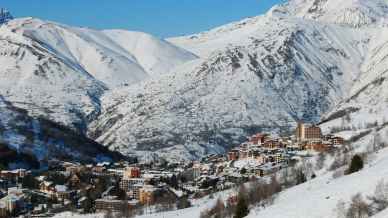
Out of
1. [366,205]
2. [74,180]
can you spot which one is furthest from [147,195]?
[366,205]

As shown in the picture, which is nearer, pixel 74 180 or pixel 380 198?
pixel 380 198

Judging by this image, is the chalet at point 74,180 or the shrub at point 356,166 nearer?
the shrub at point 356,166

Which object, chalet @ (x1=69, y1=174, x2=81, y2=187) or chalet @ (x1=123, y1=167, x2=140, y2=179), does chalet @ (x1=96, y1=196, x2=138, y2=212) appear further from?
chalet @ (x1=69, y1=174, x2=81, y2=187)

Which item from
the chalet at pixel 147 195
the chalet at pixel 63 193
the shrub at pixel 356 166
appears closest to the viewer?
the shrub at pixel 356 166

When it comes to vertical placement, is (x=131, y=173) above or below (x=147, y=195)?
above

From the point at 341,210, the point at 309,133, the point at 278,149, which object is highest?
the point at 309,133

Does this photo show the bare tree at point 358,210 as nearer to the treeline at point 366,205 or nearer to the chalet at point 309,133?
the treeline at point 366,205

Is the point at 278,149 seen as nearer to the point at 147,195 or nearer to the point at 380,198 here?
the point at 147,195

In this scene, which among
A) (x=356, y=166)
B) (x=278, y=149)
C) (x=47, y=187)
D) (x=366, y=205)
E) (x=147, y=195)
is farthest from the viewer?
(x=278, y=149)

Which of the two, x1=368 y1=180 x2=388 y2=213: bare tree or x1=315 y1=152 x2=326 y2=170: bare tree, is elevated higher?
x1=315 y1=152 x2=326 y2=170: bare tree

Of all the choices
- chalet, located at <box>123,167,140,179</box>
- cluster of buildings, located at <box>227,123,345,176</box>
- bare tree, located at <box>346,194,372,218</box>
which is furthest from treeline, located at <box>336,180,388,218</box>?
chalet, located at <box>123,167,140,179</box>

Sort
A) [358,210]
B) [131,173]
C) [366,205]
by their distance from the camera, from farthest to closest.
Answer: [131,173] → [366,205] → [358,210]

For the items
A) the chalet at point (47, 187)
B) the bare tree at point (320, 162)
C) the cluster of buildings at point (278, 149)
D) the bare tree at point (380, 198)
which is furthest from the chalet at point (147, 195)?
the bare tree at point (380, 198)
